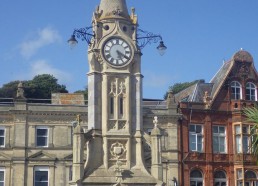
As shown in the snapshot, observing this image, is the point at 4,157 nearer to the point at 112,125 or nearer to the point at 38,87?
the point at 112,125

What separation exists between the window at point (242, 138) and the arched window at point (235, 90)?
255cm

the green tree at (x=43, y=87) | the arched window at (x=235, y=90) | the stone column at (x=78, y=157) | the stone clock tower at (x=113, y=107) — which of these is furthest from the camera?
the green tree at (x=43, y=87)

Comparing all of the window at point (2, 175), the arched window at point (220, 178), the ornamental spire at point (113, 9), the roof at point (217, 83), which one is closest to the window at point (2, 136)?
the window at point (2, 175)

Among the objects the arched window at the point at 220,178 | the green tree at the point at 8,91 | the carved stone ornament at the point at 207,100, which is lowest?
the arched window at the point at 220,178

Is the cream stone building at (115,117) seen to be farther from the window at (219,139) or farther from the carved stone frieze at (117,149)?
the window at (219,139)

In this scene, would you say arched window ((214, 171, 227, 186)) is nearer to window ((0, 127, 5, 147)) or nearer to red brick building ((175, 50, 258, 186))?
red brick building ((175, 50, 258, 186))

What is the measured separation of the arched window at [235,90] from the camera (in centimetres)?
5178

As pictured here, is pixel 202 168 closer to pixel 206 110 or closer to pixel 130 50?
pixel 206 110

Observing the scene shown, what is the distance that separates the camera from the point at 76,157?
29297mm

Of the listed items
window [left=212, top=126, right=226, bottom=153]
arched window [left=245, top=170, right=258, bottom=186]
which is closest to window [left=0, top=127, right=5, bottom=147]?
window [left=212, top=126, right=226, bottom=153]

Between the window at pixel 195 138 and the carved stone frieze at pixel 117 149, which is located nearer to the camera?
the carved stone frieze at pixel 117 149

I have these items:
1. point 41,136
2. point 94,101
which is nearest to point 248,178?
point 41,136

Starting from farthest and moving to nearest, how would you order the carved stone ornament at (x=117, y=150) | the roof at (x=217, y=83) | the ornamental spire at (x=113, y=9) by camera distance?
1. the roof at (x=217, y=83)
2. the ornamental spire at (x=113, y=9)
3. the carved stone ornament at (x=117, y=150)

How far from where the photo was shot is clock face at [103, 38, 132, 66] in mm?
30953
